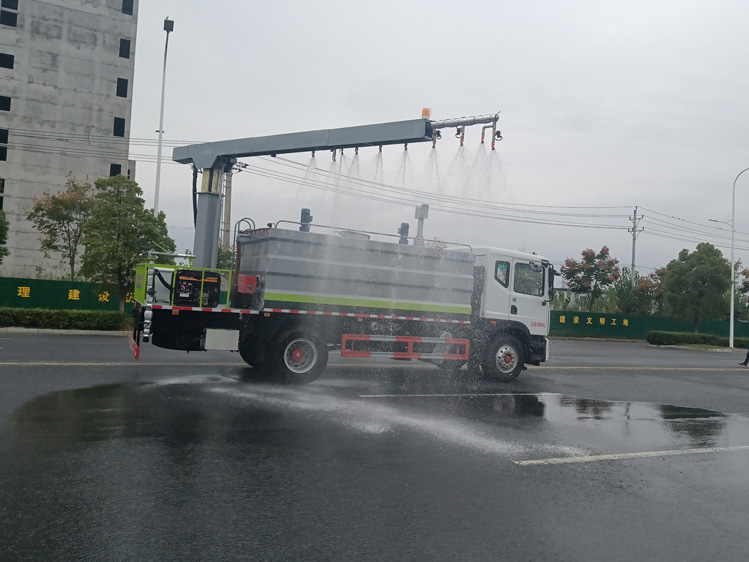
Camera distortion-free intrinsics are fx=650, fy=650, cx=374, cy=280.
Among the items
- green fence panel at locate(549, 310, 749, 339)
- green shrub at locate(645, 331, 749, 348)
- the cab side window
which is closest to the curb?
the cab side window

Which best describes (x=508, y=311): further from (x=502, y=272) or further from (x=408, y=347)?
(x=408, y=347)

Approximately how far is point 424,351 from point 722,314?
110ft

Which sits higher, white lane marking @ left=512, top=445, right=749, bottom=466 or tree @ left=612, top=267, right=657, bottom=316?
tree @ left=612, top=267, right=657, bottom=316

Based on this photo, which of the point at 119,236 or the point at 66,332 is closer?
the point at 66,332

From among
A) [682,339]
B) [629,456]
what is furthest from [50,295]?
[682,339]

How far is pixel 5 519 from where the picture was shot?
4.58m

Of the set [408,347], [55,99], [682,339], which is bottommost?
[682,339]

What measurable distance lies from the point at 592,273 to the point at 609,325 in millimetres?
4476

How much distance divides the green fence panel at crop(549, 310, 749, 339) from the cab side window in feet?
84.4

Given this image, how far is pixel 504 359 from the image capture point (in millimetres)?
14062

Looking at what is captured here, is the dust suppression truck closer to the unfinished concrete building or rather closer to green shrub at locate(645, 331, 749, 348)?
green shrub at locate(645, 331, 749, 348)

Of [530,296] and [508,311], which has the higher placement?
[530,296]

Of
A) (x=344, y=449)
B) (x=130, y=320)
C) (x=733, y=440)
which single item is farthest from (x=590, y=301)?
(x=344, y=449)

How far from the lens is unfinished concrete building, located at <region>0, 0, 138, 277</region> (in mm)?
49000
